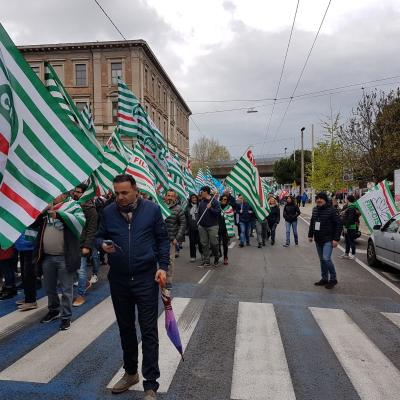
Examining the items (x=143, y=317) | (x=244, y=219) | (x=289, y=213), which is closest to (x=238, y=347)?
(x=143, y=317)

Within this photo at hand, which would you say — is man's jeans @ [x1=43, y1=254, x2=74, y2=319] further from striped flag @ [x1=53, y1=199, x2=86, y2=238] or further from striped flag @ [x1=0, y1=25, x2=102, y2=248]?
striped flag @ [x1=0, y1=25, x2=102, y2=248]

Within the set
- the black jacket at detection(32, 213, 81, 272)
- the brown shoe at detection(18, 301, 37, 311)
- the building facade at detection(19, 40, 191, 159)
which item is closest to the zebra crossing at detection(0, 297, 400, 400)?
the brown shoe at detection(18, 301, 37, 311)

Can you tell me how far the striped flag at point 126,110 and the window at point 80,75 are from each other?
38359mm

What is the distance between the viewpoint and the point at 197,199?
504 inches

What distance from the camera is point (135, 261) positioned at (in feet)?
11.3

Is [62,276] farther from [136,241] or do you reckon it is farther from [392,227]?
[392,227]

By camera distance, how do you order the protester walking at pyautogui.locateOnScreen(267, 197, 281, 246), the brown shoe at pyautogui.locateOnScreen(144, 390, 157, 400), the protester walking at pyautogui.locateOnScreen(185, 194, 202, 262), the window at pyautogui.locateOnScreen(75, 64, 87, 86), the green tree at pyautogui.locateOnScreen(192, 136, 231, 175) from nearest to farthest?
the brown shoe at pyautogui.locateOnScreen(144, 390, 157, 400) → the protester walking at pyautogui.locateOnScreen(185, 194, 202, 262) → the protester walking at pyautogui.locateOnScreen(267, 197, 281, 246) → the window at pyautogui.locateOnScreen(75, 64, 87, 86) → the green tree at pyautogui.locateOnScreen(192, 136, 231, 175)

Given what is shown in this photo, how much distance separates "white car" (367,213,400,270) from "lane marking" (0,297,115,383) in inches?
239

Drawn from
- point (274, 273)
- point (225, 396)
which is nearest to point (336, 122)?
point (274, 273)

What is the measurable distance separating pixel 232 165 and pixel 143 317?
71.8 meters

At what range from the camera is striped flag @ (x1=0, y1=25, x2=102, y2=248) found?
3354 millimetres

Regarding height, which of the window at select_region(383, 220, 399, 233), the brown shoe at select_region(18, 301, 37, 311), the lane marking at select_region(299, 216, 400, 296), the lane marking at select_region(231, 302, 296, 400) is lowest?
the lane marking at select_region(299, 216, 400, 296)

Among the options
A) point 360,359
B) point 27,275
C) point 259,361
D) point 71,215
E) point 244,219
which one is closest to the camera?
point 259,361

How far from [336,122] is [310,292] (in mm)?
30930
